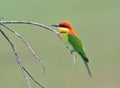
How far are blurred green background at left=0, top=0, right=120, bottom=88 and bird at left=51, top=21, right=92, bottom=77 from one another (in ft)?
18.3

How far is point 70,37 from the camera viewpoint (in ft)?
6.97

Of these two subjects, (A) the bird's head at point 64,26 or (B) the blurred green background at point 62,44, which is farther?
(B) the blurred green background at point 62,44

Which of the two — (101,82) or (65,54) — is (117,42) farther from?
(101,82)

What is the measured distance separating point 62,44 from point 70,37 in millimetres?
7869

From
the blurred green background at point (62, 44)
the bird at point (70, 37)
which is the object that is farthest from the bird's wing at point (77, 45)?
the blurred green background at point (62, 44)

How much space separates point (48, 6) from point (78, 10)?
1.90 feet

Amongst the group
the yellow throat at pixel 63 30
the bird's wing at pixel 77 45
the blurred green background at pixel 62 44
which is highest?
the yellow throat at pixel 63 30

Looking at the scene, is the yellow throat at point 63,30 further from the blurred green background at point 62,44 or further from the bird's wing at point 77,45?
the blurred green background at point 62,44

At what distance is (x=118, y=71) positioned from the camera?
8844 mm

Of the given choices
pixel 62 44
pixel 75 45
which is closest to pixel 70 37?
pixel 75 45

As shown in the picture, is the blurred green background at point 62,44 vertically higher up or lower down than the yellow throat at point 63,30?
lower down

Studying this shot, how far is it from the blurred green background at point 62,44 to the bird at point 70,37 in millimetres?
5589

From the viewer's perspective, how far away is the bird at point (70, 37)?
2066 mm

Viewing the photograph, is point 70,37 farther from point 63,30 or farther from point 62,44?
point 62,44
